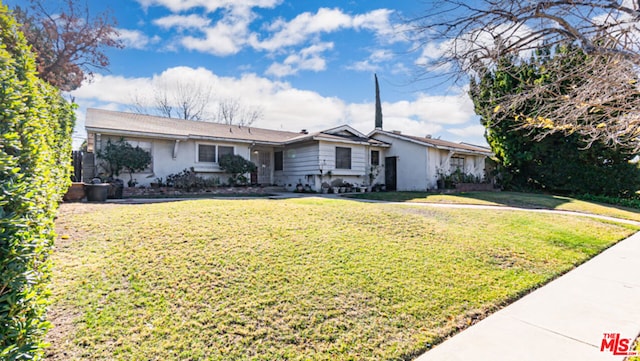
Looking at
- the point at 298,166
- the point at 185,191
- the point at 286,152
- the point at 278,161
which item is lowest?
the point at 185,191

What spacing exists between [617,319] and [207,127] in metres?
17.6

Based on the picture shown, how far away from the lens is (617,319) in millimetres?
3404

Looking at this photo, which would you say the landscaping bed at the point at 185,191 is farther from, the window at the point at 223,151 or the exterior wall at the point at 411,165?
the exterior wall at the point at 411,165

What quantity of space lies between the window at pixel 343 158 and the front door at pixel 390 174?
3294 millimetres

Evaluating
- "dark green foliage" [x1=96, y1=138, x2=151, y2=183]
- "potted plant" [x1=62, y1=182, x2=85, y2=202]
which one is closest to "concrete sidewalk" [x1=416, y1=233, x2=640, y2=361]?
"potted plant" [x1=62, y1=182, x2=85, y2=202]

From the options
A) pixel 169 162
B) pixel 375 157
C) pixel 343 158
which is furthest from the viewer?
pixel 375 157

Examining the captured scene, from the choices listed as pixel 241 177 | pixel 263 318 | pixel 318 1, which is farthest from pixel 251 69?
pixel 263 318

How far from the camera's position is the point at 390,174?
19.5 metres

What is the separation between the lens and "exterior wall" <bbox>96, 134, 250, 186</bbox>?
1390 cm

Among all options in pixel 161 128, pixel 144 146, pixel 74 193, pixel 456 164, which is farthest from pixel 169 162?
pixel 456 164

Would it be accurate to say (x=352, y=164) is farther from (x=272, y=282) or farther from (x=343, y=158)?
(x=272, y=282)

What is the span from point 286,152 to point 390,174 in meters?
6.53

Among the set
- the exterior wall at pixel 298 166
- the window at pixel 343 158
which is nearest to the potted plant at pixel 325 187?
the exterior wall at pixel 298 166

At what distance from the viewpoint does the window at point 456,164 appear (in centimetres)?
2014
